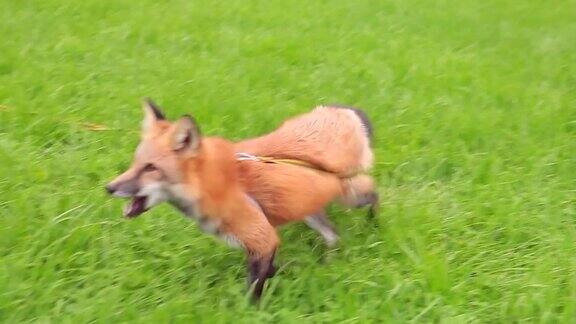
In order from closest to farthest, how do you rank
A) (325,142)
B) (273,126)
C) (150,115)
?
(150,115), (325,142), (273,126)

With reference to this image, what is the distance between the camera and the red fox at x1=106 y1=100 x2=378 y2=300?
3.67m

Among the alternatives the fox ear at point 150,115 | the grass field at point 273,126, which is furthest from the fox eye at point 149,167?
the grass field at point 273,126

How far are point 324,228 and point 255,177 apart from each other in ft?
2.55

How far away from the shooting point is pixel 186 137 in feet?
12.0

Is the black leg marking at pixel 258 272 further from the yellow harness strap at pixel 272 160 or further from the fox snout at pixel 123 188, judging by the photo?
the fox snout at pixel 123 188

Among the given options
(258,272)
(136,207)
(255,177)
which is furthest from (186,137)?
(258,272)

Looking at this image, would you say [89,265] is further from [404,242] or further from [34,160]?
[404,242]

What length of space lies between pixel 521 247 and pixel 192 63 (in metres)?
4.12

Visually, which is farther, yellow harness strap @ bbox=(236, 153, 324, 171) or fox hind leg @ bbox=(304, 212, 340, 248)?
fox hind leg @ bbox=(304, 212, 340, 248)

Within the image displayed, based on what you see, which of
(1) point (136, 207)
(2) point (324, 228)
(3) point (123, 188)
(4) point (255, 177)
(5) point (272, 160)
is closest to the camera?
(3) point (123, 188)

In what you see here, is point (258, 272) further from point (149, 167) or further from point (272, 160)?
point (149, 167)

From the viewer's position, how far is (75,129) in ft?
19.0

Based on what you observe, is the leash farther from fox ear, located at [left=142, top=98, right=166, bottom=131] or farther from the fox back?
fox ear, located at [left=142, top=98, right=166, bottom=131]

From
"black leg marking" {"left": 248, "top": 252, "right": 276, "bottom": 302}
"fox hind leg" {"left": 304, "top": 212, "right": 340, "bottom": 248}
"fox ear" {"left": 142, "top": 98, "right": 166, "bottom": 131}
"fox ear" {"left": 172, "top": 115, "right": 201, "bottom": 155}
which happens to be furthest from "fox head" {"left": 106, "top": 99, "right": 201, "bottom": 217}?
"fox hind leg" {"left": 304, "top": 212, "right": 340, "bottom": 248}
